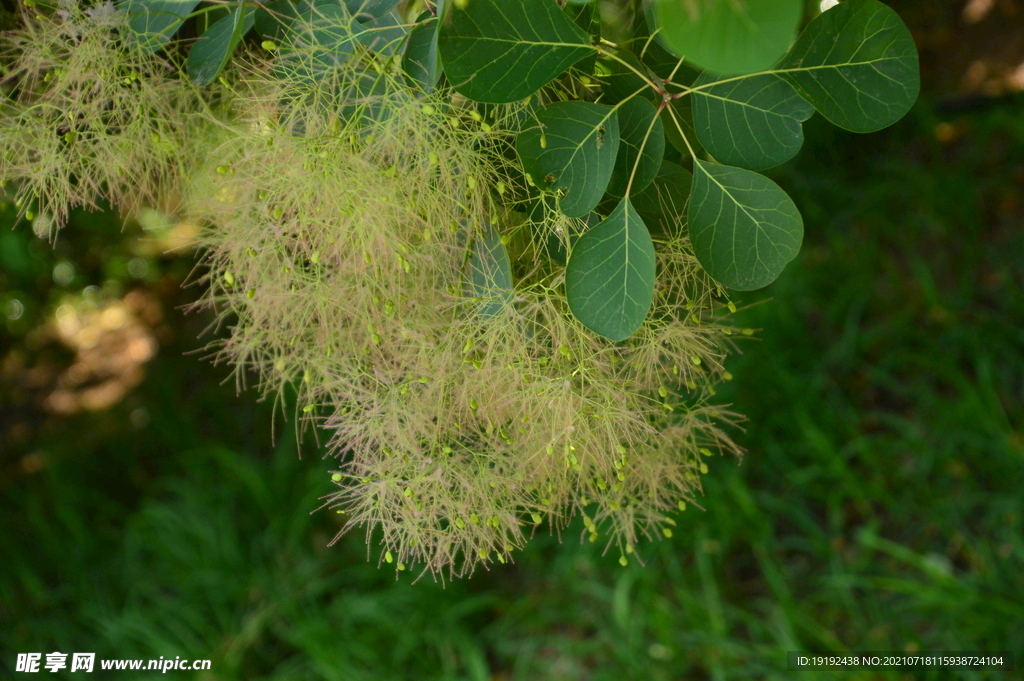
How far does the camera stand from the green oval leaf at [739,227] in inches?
23.3

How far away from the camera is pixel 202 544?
2.36 metres

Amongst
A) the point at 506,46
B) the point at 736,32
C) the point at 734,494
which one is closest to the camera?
the point at 736,32

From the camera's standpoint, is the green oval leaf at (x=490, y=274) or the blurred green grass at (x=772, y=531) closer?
the green oval leaf at (x=490, y=274)

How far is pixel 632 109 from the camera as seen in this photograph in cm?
62

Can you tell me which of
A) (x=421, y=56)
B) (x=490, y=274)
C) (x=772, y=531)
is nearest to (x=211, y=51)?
(x=421, y=56)

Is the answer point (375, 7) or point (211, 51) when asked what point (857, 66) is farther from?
point (211, 51)

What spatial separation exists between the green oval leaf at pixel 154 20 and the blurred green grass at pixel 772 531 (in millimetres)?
1695

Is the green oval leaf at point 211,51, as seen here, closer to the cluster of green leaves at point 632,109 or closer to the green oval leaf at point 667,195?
the cluster of green leaves at point 632,109

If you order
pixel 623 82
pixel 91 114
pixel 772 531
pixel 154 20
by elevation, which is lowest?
pixel 772 531

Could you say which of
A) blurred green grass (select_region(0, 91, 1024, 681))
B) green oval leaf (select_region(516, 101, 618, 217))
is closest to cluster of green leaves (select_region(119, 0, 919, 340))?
green oval leaf (select_region(516, 101, 618, 217))

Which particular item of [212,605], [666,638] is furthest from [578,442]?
[212,605]

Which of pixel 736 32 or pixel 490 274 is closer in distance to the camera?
pixel 736 32

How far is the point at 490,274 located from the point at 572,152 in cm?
13

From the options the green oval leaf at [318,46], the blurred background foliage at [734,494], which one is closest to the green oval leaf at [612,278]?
the green oval leaf at [318,46]
